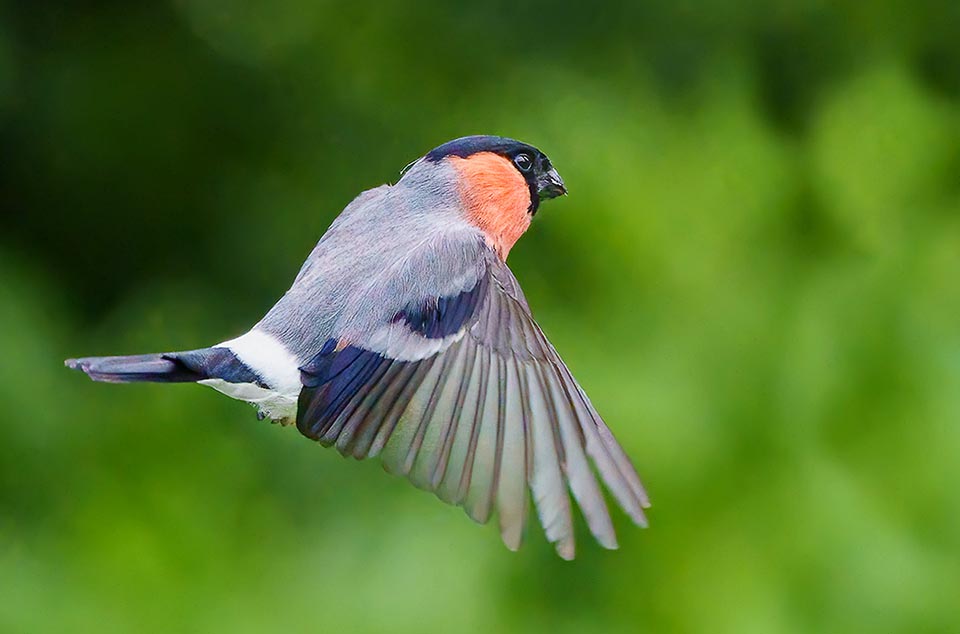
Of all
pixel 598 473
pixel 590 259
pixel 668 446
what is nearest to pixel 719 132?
pixel 590 259

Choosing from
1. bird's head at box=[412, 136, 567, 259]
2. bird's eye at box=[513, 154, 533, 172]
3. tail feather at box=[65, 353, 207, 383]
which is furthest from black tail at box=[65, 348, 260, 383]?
bird's eye at box=[513, 154, 533, 172]

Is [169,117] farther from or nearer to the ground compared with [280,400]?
farther from the ground

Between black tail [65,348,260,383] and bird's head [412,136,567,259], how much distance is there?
371 millimetres

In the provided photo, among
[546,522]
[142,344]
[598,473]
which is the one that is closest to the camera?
[546,522]

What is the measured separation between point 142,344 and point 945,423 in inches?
72.0

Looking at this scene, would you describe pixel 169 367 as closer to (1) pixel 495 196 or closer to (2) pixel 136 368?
(2) pixel 136 368

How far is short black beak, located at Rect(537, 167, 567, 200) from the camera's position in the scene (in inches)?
74.4

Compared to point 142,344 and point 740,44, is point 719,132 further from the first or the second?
point 142,344

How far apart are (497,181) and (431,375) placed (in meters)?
0.37

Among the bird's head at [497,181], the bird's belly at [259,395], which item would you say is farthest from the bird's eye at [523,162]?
the bird's belly at [259,395]

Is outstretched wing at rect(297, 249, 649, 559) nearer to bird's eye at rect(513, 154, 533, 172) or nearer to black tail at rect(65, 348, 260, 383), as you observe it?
black tail at rect(65, 348, 260, 383)

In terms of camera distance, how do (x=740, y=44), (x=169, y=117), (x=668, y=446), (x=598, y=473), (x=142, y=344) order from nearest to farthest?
(x=598, y=473) < (x=668, y=446) < (x=142, y=344) < (x=740, y=44) < (x=169, y=117)

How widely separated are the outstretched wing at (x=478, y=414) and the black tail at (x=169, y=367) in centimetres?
9

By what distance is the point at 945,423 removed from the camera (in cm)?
257
